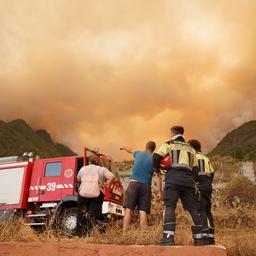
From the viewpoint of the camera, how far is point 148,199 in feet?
21.6

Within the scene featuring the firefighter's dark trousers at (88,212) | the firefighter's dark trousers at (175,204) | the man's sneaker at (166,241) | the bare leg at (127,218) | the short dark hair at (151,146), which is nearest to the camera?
the man's sneaker at (166,241)

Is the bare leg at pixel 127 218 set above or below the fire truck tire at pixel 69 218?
below

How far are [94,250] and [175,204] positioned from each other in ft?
3.79

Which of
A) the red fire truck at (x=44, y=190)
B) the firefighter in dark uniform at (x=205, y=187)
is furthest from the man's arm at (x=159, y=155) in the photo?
the red fire truck at (x=44, y=190)

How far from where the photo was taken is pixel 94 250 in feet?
14.1

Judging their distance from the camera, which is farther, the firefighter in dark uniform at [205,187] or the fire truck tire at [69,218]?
the fire truck tire at [69,218]

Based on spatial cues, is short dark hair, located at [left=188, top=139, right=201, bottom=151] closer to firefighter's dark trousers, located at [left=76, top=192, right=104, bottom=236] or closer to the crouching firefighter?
the crouching firefighter

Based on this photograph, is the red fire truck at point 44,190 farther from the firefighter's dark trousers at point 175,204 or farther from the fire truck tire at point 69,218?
the firefighter's dark trousers at point 175,204

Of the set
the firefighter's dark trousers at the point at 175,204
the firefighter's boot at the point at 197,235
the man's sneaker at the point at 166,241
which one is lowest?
the man's sneaker at the point at 166,241

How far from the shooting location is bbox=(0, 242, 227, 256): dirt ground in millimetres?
4035

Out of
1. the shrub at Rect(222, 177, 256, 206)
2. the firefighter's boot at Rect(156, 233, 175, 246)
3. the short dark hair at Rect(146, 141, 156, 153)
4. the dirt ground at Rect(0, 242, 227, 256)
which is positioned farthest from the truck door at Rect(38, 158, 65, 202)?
the firefighter's boot at Rect(156, 233, 175, 246)

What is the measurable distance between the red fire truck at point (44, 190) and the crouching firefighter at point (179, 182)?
6355 mm

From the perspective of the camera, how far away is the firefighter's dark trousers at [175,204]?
4.82 m

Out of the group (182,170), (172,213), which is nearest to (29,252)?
(172,213)
